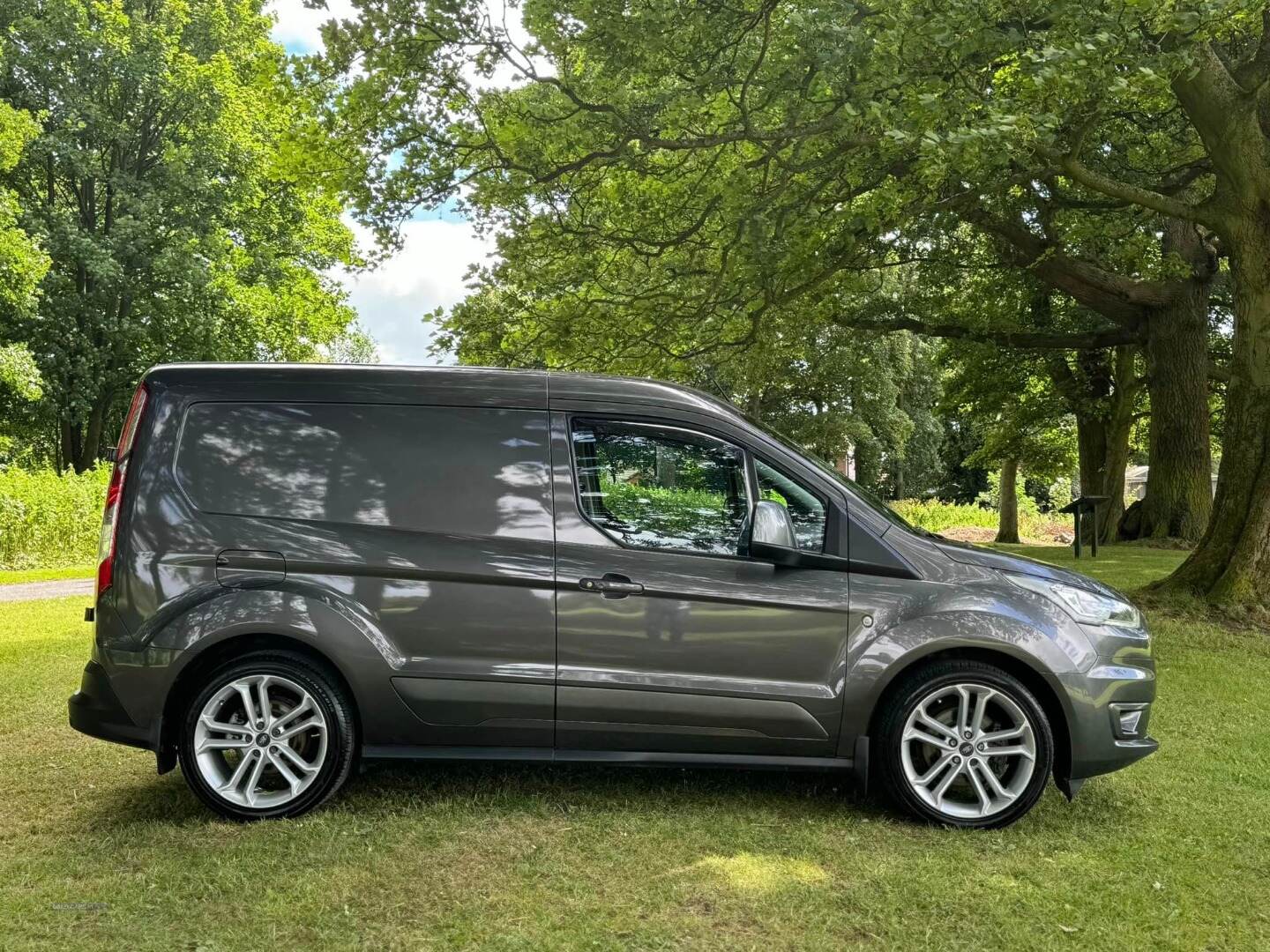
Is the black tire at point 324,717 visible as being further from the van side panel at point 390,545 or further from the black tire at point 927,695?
the black tire at point 927,695

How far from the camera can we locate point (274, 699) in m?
4.38

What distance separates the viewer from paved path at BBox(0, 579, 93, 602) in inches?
493

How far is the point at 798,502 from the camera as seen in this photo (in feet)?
14.8

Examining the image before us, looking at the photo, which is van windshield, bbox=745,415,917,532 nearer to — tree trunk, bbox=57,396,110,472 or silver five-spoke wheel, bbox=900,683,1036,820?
silver five-spoke wheel, bbox=900,683,1036,820

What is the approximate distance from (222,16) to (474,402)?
2939 centimetres

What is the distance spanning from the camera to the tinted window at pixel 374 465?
4.43 meters

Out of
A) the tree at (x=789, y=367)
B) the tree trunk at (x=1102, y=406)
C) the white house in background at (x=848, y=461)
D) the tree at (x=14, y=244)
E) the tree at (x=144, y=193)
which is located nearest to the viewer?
the tree at (x=789, y=367)

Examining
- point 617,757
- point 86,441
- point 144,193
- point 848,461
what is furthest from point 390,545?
point 848,461

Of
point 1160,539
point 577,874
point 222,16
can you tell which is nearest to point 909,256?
point 1160,539

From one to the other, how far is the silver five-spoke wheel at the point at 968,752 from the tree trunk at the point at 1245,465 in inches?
250

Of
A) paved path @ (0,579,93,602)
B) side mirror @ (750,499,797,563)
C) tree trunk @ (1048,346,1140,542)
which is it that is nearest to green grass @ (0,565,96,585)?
paved path @ (0,579,93,602)

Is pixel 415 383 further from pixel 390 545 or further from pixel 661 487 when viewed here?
pixel 661 487

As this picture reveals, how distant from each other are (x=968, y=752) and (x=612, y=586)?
5.64ft

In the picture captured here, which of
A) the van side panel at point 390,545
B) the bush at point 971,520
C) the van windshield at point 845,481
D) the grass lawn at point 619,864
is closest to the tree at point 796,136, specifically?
the van windshield at point 845,481
